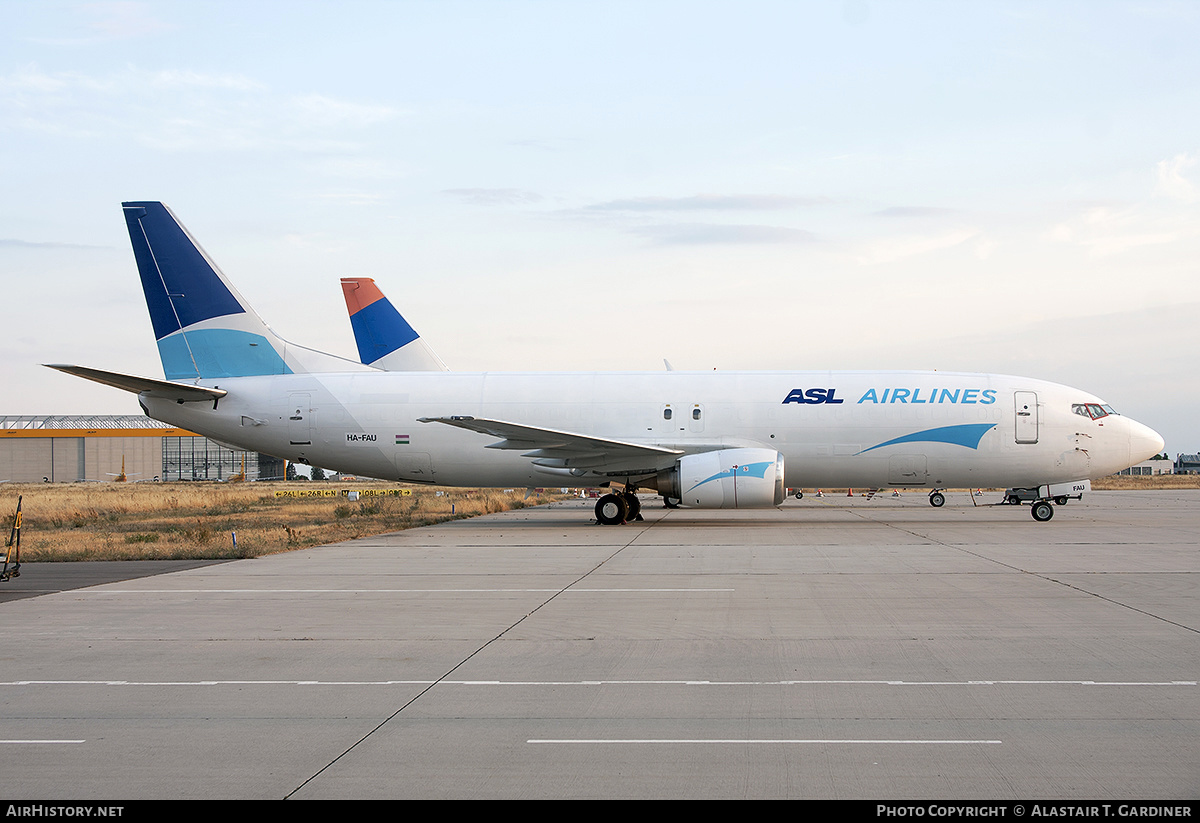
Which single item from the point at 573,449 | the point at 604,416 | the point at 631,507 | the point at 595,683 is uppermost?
the point at 604,416

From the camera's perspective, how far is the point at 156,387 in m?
24.1

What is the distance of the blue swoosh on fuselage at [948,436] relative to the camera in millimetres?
24047

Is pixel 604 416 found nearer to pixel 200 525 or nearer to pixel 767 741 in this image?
pixel 200 525

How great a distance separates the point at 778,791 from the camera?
15.9 ft

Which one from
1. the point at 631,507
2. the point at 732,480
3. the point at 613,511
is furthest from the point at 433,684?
the point at 631,507

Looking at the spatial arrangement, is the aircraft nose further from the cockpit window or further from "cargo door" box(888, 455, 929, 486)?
"cargo door" box(888, 455, 929, 486)

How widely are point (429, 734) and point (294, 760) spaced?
828mm

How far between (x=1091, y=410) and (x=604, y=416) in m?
12.3

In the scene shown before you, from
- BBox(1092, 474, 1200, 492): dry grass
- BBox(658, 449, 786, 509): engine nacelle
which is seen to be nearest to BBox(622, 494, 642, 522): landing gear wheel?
BBox(658, 449, 786, 509): engine nacelle

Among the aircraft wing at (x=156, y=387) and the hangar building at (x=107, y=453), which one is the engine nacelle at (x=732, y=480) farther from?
the hangar building at (x=107, y=453)

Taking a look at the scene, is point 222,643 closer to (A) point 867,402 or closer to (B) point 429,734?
(B) point 429,734

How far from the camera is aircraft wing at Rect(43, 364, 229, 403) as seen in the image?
21906 mm

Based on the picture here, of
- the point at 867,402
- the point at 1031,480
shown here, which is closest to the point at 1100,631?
the point at 867,402

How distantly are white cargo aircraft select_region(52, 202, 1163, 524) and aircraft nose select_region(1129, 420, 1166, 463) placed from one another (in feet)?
0.15
